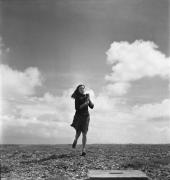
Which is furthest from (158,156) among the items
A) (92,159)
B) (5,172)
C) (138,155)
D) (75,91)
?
(5,172)

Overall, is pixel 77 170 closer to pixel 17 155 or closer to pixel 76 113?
pixel 76 113

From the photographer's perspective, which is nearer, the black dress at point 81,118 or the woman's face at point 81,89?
the woman's face at point 81,89

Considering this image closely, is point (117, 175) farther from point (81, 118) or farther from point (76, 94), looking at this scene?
point (76, 94)

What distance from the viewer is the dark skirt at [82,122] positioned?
1736cm

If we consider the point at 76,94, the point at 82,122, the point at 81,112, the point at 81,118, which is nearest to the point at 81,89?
the point at 76,94

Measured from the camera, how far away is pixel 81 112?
17422 millimetres

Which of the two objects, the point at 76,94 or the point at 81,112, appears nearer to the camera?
the point at 76,94

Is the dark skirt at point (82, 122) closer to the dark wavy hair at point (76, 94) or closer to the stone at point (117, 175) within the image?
the dark wavy hair at point (76, 94)

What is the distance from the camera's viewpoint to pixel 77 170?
1431 centimetres

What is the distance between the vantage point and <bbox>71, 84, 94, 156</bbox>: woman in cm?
1712

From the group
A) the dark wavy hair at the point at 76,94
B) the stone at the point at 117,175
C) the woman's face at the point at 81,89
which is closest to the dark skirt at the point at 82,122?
the dark wavy hair at the point at 76,94

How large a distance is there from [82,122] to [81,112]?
44 cm

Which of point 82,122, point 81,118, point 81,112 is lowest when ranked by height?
point 82,122

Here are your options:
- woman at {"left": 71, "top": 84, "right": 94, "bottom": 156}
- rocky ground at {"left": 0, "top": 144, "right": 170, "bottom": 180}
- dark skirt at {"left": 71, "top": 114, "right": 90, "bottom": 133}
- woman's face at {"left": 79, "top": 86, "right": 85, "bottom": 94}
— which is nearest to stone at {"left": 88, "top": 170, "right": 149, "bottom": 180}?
rocky ground at {"left": 0, "top": 144, "right": 170, "bottom": 180}
